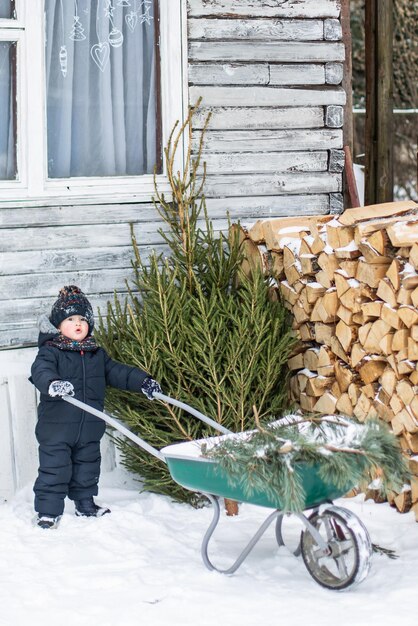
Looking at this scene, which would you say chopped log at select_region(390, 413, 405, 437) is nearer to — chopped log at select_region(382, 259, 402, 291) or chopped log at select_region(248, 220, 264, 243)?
chopped log at select_region(382, 259, 402, 291)

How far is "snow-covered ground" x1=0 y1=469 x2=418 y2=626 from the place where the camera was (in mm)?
4328

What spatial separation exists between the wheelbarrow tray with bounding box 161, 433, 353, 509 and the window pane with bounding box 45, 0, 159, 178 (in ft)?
8.02

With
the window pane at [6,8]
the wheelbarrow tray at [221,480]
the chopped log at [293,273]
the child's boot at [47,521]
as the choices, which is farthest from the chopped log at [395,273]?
the window pane at [6,8]

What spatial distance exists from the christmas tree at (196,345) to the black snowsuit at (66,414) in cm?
23

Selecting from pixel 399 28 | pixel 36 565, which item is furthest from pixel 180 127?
pixel 399 28

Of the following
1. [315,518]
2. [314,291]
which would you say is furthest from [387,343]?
[315,518]

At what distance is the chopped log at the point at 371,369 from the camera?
565 cm

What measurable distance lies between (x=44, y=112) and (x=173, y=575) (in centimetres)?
300

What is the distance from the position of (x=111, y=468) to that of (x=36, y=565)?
5.07ft

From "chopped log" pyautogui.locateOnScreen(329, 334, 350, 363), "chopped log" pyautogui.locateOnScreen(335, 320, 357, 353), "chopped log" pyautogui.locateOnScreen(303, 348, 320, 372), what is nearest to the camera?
"chopped log" pyautogui.locateOnScreen(335, 320, 357, 353)

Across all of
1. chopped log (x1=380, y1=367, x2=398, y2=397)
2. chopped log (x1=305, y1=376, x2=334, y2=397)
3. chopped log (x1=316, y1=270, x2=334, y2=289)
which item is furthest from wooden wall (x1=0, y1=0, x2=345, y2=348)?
chopped log (x1=380, y1=367, x2=398, y2=397)

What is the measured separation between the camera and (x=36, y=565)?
5023mm

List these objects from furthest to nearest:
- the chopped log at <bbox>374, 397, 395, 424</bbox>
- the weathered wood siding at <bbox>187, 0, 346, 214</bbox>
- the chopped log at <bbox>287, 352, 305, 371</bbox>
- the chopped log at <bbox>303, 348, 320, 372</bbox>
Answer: the weathered wood siding at <bbox>187, 0, 346, 214</bbox>, the chopped log at <bbox>287, 352, 305, 371</bbox>, the chopped log at <bbox>303, 348, 320, 372</bbox>, the chopped log at <bbox>374, 397, 395, 424</bbox>

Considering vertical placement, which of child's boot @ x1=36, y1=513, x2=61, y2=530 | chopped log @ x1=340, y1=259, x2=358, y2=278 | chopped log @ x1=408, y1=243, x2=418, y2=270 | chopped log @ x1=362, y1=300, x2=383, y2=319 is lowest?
child's boot @ x1=36, y1=513, x2=61, y2=530
